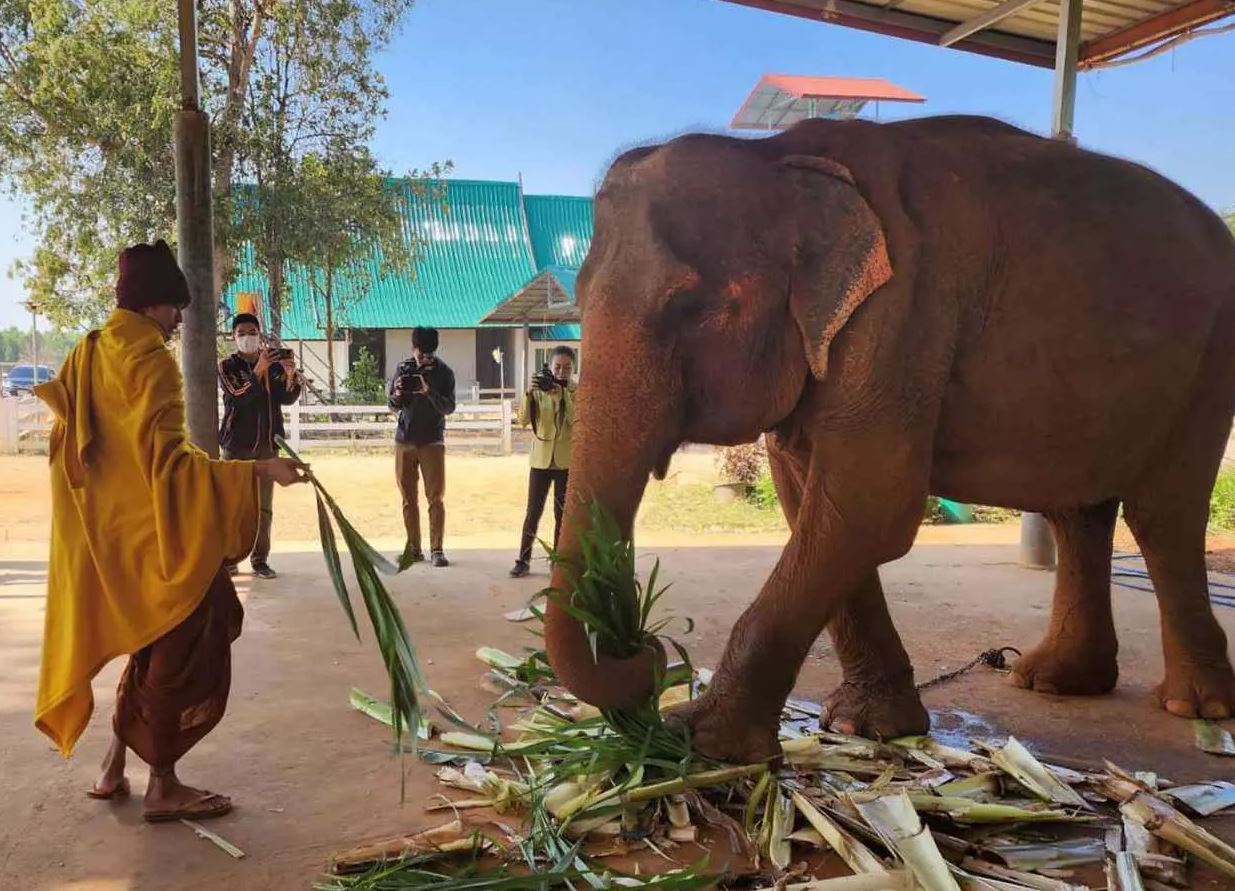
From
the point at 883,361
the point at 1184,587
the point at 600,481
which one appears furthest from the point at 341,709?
the point at 1184,587

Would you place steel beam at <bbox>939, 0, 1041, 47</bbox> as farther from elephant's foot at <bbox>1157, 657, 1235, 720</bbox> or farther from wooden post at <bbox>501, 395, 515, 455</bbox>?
wooden post at <bbox>501, 395, 515, 455</bbox>

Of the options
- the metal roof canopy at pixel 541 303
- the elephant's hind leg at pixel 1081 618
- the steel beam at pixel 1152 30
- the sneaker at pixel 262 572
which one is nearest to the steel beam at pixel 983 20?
the steel beam at pixel 1152 30

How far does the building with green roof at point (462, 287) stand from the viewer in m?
22.0

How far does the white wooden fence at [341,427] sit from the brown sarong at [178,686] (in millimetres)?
13525

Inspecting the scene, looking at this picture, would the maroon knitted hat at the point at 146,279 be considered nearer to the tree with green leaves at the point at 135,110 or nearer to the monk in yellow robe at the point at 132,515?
the monk in yellow robe at the point at 132,515

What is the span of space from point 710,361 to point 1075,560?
2.28m

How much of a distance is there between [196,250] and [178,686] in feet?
13.6

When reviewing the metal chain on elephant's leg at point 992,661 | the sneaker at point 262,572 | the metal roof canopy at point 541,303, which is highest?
the metal roof canopy at point 541,303

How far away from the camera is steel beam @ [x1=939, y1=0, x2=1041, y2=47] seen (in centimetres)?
669

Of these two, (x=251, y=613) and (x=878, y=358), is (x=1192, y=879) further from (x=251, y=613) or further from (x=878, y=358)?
(x=251, y=613)

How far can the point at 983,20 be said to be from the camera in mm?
6953

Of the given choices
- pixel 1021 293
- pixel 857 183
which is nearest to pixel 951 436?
pixel 1021 293

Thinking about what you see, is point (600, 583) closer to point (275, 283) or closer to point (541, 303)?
point (275, 283)

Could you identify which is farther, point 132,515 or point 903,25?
point 903,25
